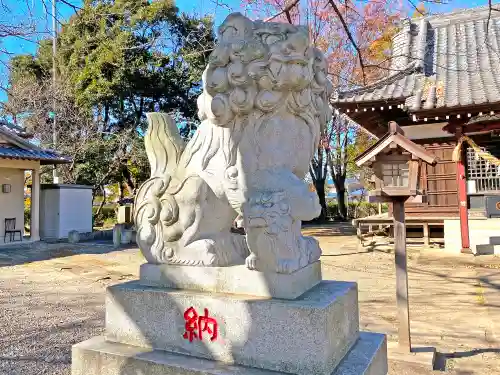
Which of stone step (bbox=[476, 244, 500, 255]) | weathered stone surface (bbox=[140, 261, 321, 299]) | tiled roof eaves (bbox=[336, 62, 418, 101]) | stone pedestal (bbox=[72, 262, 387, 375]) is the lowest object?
stone step (bbox=[476, 244, 500, 255])

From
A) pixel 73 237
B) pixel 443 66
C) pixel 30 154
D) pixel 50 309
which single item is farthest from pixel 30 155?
pixel 443 66

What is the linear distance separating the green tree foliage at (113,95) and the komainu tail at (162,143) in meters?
12.4

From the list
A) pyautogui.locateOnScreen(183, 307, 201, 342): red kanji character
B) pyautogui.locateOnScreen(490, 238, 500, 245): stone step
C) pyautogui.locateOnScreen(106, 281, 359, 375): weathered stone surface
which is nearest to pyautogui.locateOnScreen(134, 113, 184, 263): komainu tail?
pyautogui.locateOnScreen(106, 281, 359, 375): weathered stone surface

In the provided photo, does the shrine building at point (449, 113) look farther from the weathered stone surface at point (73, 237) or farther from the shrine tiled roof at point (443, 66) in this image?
the weathered stone surface at point (73, 237)

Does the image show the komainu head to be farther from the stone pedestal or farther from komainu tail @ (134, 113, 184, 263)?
the stone pedestal

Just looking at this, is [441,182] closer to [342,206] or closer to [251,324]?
[251,324]

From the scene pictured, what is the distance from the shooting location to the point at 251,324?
1.91 meters

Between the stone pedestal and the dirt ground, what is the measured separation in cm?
150

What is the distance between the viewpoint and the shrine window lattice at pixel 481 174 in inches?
396

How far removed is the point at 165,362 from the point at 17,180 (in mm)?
13774

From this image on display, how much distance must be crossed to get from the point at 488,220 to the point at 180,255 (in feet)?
32.0

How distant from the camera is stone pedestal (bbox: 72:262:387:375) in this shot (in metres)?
1.82

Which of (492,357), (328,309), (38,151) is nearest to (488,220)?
(492,357)

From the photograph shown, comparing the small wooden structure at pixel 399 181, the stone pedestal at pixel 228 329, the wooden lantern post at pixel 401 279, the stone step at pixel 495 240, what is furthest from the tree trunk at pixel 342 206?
the stone pedestal at pixel 228 329
